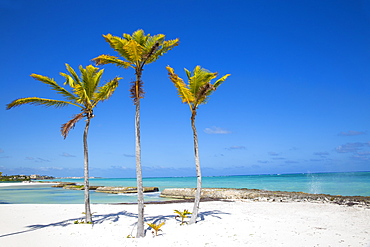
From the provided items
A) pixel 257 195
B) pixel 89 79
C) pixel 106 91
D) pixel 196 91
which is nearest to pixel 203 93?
pixel 196 91

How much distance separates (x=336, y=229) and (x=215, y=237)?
17.2 ft

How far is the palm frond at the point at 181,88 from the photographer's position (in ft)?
42.0

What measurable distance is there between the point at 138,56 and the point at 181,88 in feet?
8.10

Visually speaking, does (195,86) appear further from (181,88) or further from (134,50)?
(134,50)

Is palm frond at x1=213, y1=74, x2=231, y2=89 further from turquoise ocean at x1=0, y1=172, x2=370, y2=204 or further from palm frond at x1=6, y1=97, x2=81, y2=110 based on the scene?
turquoise ocean at x1=0, y1=172, x2=370, y2=204

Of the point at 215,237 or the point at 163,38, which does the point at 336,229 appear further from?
the point at 163,38

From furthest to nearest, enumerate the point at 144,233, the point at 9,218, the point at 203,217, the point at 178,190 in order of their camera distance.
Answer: the point at 178,190, the point at 9,218, the point at 203,217, the point at 144,233

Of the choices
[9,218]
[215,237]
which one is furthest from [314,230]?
[9,218]

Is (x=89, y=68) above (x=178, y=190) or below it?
above

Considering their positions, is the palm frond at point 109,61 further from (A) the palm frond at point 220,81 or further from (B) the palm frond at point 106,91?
(A) the palm frond at point 220,81

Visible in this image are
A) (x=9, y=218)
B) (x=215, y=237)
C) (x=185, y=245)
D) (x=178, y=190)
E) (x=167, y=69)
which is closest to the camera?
(x=185, y=245)

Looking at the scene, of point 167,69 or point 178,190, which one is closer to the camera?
point 167,69

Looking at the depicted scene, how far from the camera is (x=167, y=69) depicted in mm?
13352

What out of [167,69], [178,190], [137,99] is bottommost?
[178,190]
